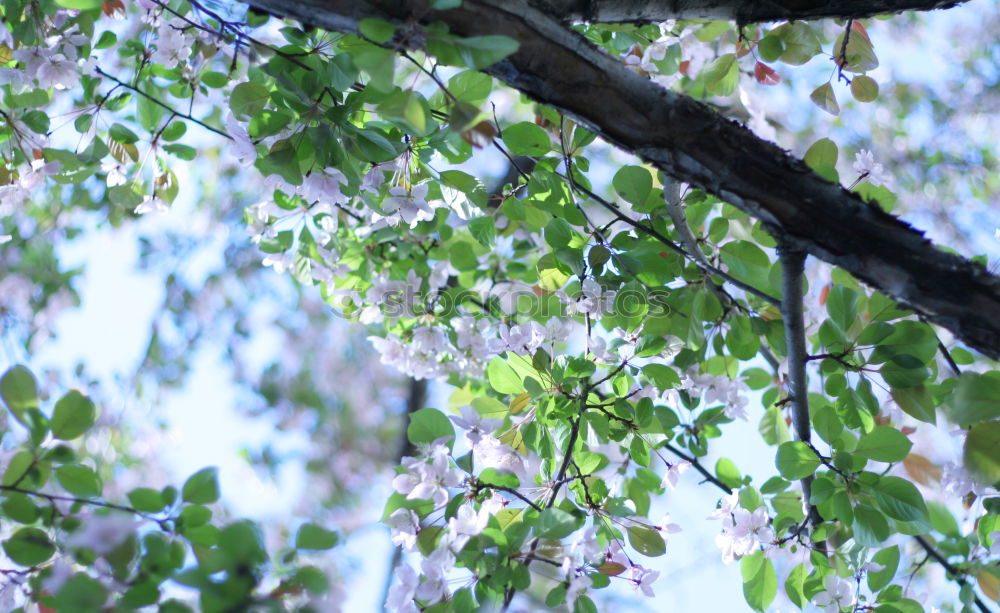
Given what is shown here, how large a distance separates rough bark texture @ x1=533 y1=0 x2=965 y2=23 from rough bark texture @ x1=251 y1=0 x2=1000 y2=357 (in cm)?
15

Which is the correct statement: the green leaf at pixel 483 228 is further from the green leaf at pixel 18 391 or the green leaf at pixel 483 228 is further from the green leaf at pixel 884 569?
the green leaf at pixel 884 569

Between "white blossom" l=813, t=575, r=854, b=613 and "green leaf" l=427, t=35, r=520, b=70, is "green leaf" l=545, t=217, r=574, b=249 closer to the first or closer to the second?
"green leaf" l=427, t=35, r=520, b=70

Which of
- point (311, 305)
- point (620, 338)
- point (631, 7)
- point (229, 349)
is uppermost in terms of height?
point (311, 305)

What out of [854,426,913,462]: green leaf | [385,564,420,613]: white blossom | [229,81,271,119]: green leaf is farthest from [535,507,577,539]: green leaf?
[229,81,271,119]: green leaf

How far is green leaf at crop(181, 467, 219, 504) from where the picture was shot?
0.90 metres

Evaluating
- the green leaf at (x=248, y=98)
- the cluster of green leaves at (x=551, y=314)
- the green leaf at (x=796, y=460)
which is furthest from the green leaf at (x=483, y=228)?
the green leaf at (x=796, y=460)

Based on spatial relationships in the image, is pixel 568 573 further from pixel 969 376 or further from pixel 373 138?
pixel 373 138

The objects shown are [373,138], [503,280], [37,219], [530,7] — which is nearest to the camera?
[530,7]

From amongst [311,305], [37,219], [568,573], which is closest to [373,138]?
[568,573]

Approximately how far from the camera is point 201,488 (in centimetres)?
91

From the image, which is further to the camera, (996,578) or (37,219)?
(37,219)

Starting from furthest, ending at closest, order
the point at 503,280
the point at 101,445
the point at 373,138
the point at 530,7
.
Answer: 1. the point at 101,445
2. the point at 503,280
3. the point at 373,138
4. the point at 530,7

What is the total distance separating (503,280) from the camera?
5.78 feet

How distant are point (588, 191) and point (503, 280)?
46 centimetres
